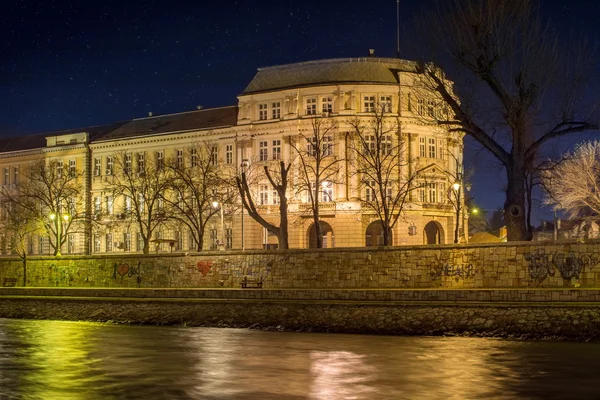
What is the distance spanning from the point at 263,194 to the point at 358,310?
45.4 m

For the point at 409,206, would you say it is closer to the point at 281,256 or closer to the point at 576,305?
the point at 281,256

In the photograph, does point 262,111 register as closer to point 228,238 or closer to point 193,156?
point 193,156

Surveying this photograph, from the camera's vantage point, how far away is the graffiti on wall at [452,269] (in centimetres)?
3694

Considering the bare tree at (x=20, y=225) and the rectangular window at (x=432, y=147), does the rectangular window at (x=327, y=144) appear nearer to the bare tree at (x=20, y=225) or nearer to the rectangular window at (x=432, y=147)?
the rectangular window at (x=432, y=147)

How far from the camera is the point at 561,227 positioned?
4161 inches

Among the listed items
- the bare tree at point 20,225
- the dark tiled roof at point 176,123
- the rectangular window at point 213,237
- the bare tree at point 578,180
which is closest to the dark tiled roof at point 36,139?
the dark tiled roof at point 176,123

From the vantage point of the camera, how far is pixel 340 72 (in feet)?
256

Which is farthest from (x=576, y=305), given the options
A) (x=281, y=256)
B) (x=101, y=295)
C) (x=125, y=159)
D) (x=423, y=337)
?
(x=125, y=159)

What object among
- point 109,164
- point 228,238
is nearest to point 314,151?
point 228,238

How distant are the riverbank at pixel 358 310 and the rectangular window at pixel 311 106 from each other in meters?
35.9

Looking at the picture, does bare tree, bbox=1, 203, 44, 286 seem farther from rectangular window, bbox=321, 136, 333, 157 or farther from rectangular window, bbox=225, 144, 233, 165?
rectangular window, bbox=321, 136, 333, 157

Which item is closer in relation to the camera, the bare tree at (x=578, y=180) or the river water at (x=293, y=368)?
the river water at (x=293, y=368)

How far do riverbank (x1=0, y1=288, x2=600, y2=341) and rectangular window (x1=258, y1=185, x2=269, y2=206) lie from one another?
33790 mm

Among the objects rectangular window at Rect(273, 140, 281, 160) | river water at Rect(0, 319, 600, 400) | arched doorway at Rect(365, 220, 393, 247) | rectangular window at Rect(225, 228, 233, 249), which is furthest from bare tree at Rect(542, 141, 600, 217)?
river water at Rect(0, 319, 600, 400)
